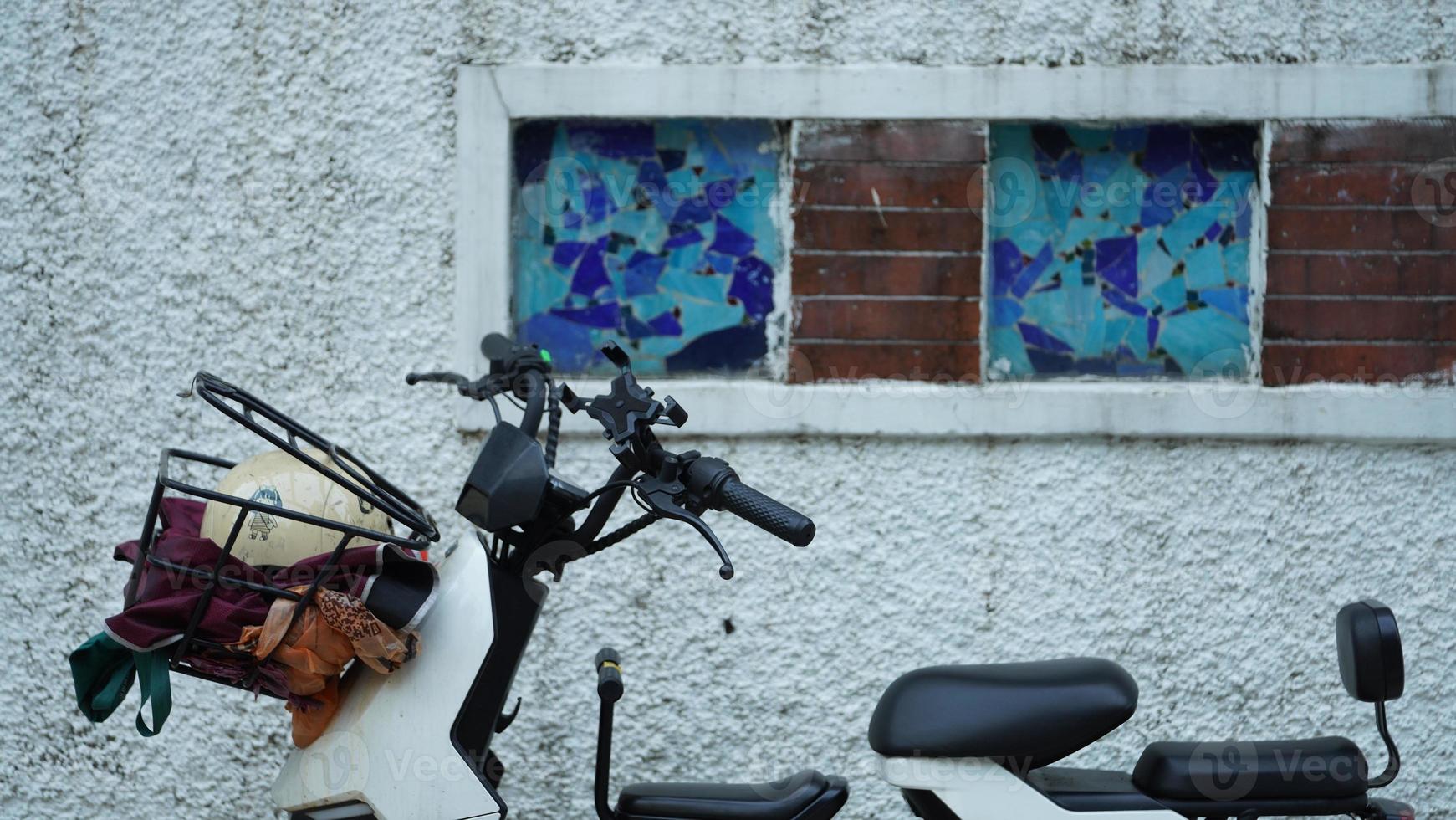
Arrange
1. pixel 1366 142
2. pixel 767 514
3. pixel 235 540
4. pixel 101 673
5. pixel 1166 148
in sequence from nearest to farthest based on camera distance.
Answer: pixel 767 514 < pixel 235 540 < pixel 101 673 < pixel 1366 142 < pixel 1166 148

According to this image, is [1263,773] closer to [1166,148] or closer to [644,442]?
[644,442]

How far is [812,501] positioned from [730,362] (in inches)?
17.7

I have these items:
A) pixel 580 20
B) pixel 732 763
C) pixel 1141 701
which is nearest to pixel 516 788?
pixel 732 763

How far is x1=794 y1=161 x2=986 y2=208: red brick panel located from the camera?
308 centimetres

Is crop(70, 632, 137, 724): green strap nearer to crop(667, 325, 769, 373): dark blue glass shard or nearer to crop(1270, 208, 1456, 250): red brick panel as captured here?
crop(667, 325, 769, 373): dark blue glass shard

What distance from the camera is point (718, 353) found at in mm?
3205

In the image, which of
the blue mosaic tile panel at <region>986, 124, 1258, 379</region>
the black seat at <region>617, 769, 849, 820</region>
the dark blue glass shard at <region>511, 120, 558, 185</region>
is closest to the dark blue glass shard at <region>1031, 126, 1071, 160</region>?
the blue mosaic tile panel at <region>986, 124, 1258, 379</region>

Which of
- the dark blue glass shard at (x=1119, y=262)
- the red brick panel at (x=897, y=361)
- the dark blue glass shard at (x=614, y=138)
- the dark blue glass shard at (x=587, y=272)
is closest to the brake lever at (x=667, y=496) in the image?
the red brick panel at (x=897, y=361)

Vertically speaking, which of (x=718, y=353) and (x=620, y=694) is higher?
(x=718, y=353)

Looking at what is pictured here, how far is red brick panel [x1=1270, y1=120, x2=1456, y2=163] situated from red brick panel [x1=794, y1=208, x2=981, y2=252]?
0.82 meters

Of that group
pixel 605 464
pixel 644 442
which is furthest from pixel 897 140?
pixel 644 442

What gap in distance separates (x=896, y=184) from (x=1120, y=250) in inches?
25.4

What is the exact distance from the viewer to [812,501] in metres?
3.06

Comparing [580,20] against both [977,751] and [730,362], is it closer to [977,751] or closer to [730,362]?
[730,362]
